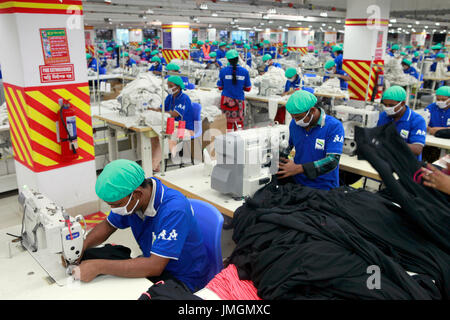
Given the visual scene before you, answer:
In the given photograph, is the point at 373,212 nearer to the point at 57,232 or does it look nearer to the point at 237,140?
the point at 237,140

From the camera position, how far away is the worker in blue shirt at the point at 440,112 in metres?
5.05

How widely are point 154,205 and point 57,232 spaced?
0.49 m

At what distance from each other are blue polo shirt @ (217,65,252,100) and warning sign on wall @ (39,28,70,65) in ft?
11.9

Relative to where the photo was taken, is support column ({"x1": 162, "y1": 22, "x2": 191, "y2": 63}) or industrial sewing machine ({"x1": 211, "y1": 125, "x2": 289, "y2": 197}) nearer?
industrial sewing machine ({"x1": 211, "y1": 125, "x2": 289, "y2": 197})

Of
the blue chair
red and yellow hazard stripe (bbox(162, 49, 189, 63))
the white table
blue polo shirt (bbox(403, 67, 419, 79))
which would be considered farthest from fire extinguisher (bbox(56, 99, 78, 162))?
red and yellow hazard stripe (bbox(162, 49, 189, 63))

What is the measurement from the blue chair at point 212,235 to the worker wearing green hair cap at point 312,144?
94 cm

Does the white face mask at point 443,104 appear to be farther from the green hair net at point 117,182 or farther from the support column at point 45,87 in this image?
the green hair net at point 117,182

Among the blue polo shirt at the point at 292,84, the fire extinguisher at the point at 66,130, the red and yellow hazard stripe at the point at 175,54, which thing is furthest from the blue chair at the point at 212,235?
the red and yellow hazard stripe at the point at 175,54

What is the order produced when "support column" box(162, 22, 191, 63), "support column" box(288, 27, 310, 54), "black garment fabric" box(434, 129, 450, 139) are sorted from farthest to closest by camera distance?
1. "support column" box(288, 27, 310, 54)
2. "support column" box(162, 22, 191, 63)
3. "black garment fabric" box(434, 129, 450, 139)

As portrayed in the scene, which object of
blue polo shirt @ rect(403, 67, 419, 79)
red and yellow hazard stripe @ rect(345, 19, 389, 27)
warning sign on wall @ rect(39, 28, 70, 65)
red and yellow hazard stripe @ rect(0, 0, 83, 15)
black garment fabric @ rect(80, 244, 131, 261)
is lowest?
black garment fabric @ rect(80, 244, 131, 261)

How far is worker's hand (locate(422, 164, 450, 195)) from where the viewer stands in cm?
192

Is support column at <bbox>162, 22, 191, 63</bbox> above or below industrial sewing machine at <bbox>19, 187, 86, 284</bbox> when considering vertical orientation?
above

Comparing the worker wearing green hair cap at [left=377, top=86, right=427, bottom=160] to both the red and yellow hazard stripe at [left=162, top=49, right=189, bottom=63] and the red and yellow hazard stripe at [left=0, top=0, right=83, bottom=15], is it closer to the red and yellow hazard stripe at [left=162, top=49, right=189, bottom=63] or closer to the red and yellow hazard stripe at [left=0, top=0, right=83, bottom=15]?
the red and yellow hazard stripe at [left=0, top=0, right=83, bottom=15]
